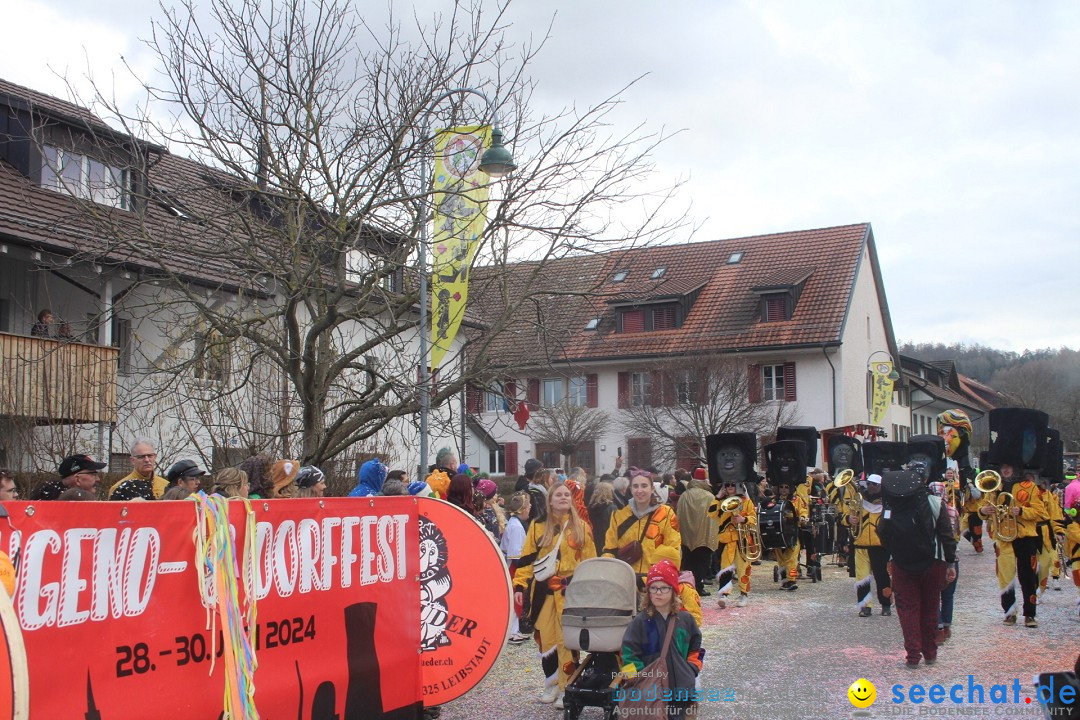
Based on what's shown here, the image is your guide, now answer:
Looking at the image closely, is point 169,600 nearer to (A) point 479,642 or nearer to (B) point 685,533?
(A) point 479,642

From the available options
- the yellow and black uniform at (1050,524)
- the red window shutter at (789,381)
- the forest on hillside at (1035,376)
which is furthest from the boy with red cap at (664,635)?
the forest on hillside at (1035,376)

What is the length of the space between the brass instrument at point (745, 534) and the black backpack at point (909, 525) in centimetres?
521

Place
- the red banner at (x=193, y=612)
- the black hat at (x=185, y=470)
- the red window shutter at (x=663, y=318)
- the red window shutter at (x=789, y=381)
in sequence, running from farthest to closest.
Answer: the red window shutter at (x=663, y=318), the red window shutter at (x=789, y=381), the black hat at (x=185, y=470), the red banner at (x=193, y=612)

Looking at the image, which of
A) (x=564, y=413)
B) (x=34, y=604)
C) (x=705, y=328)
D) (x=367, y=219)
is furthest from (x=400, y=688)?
(x=705, y=328)

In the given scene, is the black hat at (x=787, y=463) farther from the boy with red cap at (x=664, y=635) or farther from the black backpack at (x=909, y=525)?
the boy with red cap at (x=664, y=635)

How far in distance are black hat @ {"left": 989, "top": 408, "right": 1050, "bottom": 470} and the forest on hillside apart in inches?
2081

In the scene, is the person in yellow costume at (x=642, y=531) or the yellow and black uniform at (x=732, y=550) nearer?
the person in yellow costume at (x=642, y=531)

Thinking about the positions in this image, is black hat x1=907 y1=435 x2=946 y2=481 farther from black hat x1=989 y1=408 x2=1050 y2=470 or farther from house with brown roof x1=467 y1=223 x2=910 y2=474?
house with brown roof x1=467 y1=223 x2=910 y2=474

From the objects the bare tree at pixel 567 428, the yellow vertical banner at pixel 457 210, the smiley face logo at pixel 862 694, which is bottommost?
the smiley face logo at pixel 862 694

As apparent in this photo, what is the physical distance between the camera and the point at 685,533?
14953mm

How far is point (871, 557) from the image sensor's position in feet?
40.1

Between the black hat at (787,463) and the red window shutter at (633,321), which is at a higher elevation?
the red window shutter at (633,321)

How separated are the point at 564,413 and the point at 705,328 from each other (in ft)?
25.5

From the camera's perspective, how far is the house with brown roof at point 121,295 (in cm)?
1154
